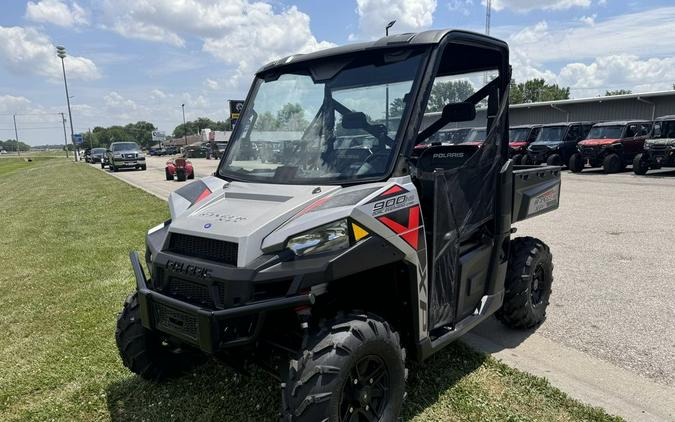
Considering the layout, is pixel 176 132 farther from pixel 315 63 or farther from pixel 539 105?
pixel 315 63

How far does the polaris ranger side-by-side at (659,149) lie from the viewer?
17.6 metres

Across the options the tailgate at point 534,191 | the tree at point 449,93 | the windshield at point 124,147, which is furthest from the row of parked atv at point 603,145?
the windshield at point 124,147

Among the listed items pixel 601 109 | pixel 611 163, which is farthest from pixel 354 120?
pixel 601 109

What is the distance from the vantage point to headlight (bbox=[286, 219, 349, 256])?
242 centimetres

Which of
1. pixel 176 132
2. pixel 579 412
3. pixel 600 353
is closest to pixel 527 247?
pixel 600 353

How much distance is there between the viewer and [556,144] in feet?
70.2

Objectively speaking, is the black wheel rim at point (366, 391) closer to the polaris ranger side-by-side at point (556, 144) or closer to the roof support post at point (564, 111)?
the polaris ranger side-by-side at point (556, 144)

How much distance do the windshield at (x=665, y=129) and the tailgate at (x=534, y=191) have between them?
16.6 m

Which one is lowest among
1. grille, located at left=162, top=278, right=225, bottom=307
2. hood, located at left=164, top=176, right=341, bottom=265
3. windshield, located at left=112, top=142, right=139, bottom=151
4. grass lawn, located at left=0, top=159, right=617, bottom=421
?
grass lawn, located at left=0, top=159, right=617, bottom=421

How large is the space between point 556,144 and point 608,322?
740 inches

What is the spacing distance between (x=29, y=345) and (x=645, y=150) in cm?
2038

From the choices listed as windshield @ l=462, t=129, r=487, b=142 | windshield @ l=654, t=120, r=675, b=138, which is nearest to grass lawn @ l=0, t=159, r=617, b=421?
windshield @ l=462, t=129, r=487, b=142

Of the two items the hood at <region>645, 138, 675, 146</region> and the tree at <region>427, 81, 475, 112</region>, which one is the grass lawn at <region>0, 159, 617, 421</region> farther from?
the hood at <region>645, 138, 675, 146</region>

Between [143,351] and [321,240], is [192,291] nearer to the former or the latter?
[321,240]
